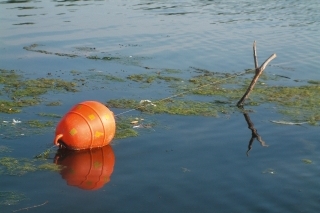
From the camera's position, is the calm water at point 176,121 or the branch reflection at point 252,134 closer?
the calm water at point 176,121

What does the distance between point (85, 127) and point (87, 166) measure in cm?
68

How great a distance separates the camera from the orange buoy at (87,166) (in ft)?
28.4

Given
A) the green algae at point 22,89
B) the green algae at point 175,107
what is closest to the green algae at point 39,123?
the green algae at point 22,89

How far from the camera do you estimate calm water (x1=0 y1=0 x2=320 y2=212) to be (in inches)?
321

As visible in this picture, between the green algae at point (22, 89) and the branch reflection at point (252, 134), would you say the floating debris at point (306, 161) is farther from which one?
the green algae at point (22, 89)

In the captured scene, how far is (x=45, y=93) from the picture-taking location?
1322 cm

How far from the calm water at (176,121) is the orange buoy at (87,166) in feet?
0.49

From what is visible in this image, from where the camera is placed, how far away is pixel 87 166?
9250 millimetres

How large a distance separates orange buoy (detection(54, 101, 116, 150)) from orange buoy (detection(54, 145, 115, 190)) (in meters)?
0.14

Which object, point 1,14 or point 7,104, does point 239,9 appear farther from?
point 7,104

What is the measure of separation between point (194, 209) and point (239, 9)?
2179 centimetres

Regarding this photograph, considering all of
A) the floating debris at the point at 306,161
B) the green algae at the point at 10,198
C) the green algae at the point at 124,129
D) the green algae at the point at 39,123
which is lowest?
the floating debris at the point at 306,161

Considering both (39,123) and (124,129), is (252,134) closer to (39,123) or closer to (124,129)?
(124,129)

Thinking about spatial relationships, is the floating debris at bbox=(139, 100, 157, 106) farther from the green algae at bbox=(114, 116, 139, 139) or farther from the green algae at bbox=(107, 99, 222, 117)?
the green algae at bbox=(114, 116, 139, 139)
